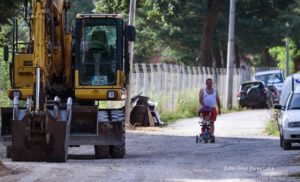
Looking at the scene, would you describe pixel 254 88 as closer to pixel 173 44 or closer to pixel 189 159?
pixel 173 44

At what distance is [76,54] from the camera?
69.6 feet

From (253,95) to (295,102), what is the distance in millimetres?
26325

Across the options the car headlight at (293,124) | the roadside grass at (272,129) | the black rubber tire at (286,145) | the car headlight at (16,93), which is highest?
the car headlight at (16,93)

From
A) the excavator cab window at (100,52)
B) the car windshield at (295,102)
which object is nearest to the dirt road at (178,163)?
the car windshield at (295,102)

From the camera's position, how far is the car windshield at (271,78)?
5456cm

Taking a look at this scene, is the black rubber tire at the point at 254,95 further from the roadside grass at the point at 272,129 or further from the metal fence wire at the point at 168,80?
the roadside grass at the point at 272,129

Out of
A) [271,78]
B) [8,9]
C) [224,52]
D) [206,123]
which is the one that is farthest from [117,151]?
[224,52]

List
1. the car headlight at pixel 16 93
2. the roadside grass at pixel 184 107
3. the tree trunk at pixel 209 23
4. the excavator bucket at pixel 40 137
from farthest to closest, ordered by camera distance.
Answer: the tree trunk at pixel 209 23 → the roadside grass at pixel 184 107 → the car headlight at pixel 16 93 → the excavator bucket at pixel 40 137

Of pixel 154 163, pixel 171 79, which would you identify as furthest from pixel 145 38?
pixel 154 163

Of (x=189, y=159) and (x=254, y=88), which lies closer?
(x=189, y=159)

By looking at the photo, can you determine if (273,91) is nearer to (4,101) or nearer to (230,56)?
(230,56)

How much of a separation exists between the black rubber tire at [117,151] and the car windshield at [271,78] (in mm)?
34115

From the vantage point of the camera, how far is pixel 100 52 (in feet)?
70.0

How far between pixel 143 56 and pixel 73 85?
5553 cm
